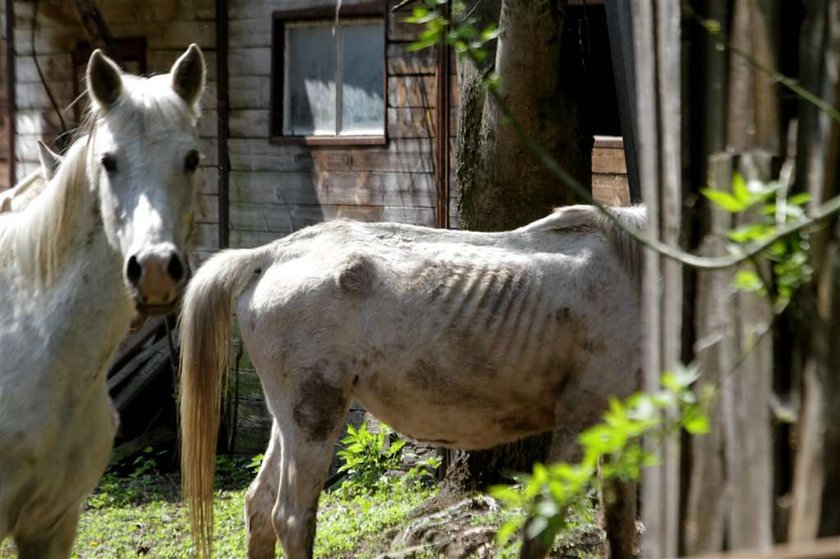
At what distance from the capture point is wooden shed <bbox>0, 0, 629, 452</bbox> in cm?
834

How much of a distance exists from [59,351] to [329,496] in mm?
3693

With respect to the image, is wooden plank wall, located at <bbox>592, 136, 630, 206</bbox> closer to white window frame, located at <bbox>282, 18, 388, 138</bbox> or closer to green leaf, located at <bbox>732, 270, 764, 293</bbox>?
white window frame, located at <bbox>282, 18, 388, 138</bbox>

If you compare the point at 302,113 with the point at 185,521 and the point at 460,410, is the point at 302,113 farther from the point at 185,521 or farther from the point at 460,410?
the point at 460,410

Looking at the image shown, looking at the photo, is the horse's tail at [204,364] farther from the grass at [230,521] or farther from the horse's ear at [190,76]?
the horse's ear at [190,76]

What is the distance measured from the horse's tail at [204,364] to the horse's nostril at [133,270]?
1304 mm

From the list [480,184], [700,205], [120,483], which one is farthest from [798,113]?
[120,483]

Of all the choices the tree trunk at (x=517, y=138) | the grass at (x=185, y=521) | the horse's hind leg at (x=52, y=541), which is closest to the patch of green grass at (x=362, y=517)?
the grass at (x=185, y=521)

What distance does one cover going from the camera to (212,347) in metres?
4.88

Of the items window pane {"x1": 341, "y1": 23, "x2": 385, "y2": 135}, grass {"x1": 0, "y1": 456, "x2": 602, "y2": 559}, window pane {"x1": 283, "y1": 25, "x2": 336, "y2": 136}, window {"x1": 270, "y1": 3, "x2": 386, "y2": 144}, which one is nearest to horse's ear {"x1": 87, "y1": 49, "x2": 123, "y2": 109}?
grass {"x1": 0, "y1": 456, "x2": 602, "y2": 559}

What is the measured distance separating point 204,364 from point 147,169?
1351 mm

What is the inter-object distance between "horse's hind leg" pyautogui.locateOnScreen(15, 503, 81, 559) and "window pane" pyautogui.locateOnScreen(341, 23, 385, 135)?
4.93m

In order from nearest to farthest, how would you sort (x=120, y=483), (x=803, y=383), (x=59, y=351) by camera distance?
1. (x=803, y=383)
2. (x=59, y=351)
3. (x=120, y=483)

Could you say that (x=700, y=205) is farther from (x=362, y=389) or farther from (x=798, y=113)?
(x=362, y=389)

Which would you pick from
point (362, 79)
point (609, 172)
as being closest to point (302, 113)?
point (362, 79)
